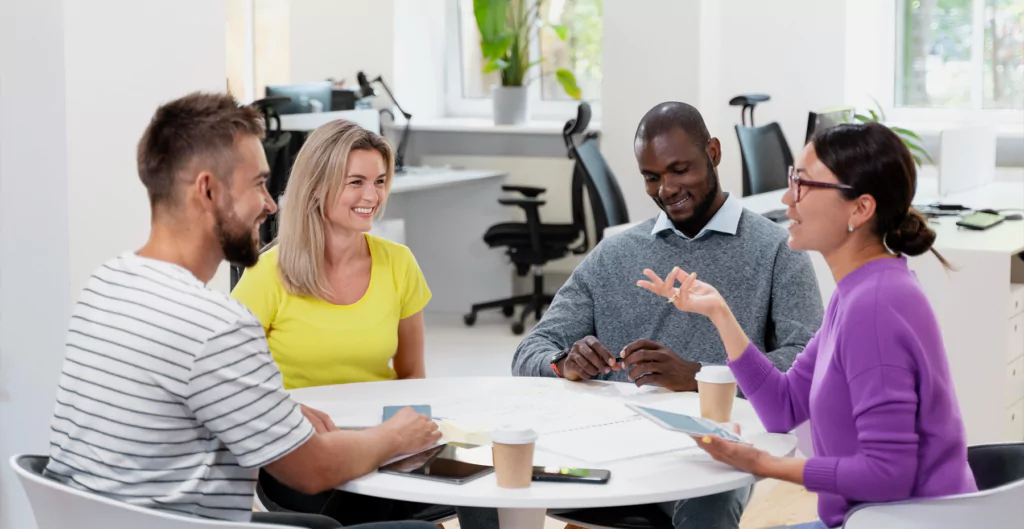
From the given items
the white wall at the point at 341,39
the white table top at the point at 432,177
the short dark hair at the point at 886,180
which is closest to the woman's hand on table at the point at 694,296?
the short dark hair at the point at 886,180

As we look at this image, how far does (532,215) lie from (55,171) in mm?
3743

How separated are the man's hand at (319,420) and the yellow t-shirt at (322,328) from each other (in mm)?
405

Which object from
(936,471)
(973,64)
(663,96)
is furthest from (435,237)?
(936,471)

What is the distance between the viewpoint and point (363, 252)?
2564mm

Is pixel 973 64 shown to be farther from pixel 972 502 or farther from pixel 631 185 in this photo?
pixel 972 502

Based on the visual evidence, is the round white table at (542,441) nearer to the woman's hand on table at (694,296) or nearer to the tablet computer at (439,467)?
the tablet computer at (439,467)

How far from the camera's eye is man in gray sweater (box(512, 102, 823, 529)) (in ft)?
8.14

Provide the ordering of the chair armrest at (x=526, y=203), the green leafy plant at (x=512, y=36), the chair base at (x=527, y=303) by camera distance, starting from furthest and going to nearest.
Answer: the green leafy plant at (x=512, y=36)
the chair base at (x=527, y=303)
the chair armrest at (x=526, y=203)

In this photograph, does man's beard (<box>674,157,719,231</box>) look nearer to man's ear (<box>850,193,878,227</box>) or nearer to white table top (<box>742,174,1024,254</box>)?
man's ear (<box>850,193,878,227</box>)

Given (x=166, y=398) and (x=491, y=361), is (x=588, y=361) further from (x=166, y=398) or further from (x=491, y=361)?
(x=491, y=361)

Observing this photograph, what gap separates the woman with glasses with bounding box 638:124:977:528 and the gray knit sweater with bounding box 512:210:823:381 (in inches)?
18.2

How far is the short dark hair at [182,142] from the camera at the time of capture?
1.72m

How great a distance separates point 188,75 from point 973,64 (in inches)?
190

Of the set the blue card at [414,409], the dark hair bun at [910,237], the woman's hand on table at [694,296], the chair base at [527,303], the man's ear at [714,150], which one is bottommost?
the chair base at [527,303]
